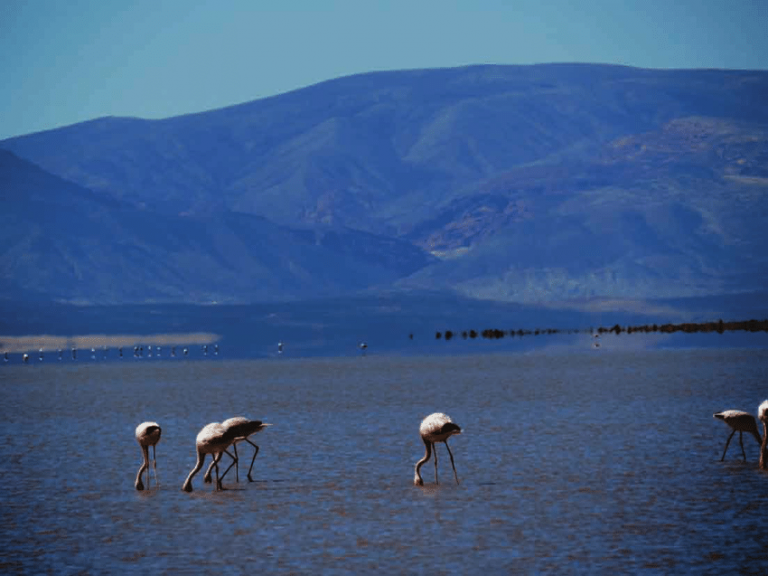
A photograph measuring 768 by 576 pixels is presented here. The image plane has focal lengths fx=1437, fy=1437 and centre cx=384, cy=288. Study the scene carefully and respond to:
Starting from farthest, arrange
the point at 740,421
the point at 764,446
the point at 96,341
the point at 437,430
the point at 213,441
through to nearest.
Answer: the point at 96,341 < the point at 740,421 < the point at 764,446 < the point at 213,441 < the point at 437,430

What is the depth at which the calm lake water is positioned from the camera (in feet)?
69.3

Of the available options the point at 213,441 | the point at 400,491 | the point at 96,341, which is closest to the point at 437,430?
the point at 400,491

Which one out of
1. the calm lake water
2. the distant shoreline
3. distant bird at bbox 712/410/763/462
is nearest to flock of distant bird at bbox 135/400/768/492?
the calm lake water

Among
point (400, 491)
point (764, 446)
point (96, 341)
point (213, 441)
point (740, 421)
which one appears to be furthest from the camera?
point (96, 341)

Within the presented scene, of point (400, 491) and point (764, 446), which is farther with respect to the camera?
point (764, 446)

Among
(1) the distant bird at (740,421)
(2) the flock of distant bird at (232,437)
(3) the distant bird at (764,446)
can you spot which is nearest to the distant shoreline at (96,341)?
(2) the flock of distant bird at (232,437)

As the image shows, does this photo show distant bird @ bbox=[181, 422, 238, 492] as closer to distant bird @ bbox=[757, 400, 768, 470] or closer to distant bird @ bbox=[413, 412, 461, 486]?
distant bird @ bbox=[413, 412, 461, 486]

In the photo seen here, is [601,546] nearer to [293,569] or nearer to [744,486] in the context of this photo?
[293,569]

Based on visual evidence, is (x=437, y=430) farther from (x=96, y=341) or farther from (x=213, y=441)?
(x=96, y=341)

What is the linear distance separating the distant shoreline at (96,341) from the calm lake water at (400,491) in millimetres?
90630

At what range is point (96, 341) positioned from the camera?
500 feet

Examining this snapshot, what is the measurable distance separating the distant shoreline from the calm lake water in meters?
90.6

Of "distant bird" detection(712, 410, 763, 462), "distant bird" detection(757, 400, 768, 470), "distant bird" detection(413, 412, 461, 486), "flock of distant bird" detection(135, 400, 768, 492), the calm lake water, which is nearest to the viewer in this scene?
the calm lake water

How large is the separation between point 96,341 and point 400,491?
12866 cm
